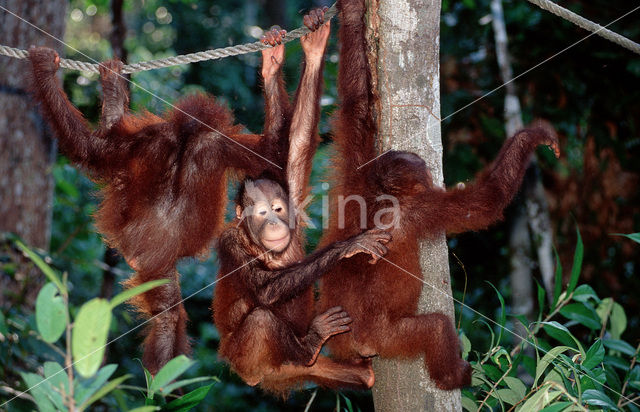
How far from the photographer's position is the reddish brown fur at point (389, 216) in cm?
245

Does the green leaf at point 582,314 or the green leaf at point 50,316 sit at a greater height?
the green leaf at point 50,316

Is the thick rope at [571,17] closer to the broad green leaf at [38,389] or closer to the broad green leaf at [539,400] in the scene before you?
the broad green leaf at [539,400]

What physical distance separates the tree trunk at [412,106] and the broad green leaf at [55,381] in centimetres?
134

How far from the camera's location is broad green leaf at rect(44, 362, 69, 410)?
1.30 meters

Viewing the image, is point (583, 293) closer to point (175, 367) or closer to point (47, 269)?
point (175, 367)

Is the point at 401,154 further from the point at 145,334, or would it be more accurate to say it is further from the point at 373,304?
the point at 145,334

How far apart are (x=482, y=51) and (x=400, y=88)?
378 centimetres

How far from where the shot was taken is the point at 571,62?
527cm

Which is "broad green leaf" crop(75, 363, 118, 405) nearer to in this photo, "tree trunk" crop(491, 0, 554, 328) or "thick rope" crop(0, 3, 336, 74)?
"thick rope" crop(0, 3, 336, 74)

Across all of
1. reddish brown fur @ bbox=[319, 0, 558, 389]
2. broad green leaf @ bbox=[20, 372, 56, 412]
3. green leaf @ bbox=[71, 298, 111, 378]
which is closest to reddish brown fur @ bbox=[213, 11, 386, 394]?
reddish brown fur @ bbox=[319, 0, 558, 389]

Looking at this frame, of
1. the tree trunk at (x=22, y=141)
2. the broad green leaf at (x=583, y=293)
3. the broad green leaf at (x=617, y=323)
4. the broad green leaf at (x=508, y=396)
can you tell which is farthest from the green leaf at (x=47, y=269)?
the tree trunk at (x=22, y=141)

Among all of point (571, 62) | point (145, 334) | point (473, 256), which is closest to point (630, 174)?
point (571, 62)

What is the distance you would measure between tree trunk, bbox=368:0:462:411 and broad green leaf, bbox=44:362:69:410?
4.41ft

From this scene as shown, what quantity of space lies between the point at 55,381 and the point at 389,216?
1.66 metres
